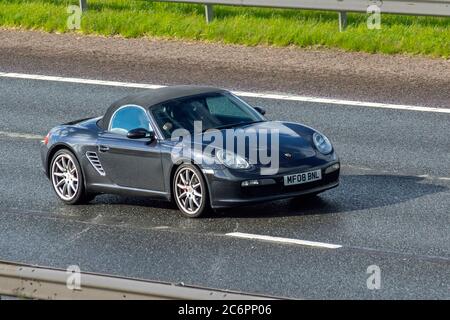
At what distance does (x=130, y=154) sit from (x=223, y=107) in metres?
1.16

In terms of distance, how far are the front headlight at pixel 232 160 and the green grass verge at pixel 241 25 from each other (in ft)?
25.3

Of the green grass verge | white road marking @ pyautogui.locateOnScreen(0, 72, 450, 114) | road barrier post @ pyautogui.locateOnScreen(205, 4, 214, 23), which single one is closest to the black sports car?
white road marking @ pyautogui.locateOnScreen(0, 72, 450, 114)

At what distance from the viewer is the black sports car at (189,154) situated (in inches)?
533

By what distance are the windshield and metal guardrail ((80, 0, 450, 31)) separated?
21.7ft

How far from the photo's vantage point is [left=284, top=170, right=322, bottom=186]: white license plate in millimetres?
13539

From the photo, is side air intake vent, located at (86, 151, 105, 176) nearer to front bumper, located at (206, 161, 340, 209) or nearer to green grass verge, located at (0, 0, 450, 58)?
front bumper, located at (206, 161, 340, 209)

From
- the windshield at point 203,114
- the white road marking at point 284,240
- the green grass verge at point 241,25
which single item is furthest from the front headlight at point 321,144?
the green grass verge at point 241,25

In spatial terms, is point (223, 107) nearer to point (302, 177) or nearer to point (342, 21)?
point (302, 177)

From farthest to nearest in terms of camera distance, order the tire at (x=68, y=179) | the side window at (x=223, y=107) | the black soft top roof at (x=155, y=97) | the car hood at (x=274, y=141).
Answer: the tire at (x=68, y=179)
the black soft top roof at (x=155, y=97)
the side window at (x=223, y=107)
the car hood at (x=274, y=141)

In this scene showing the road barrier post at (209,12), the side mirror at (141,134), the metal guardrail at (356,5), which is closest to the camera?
the side mirror at (141,134)

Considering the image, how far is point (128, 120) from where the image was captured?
48.4 feet

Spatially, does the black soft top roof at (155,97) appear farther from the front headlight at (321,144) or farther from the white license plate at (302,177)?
the white license plate at (302,177)

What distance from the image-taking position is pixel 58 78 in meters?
21.0

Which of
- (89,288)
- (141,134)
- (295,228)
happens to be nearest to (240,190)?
(295,228)
